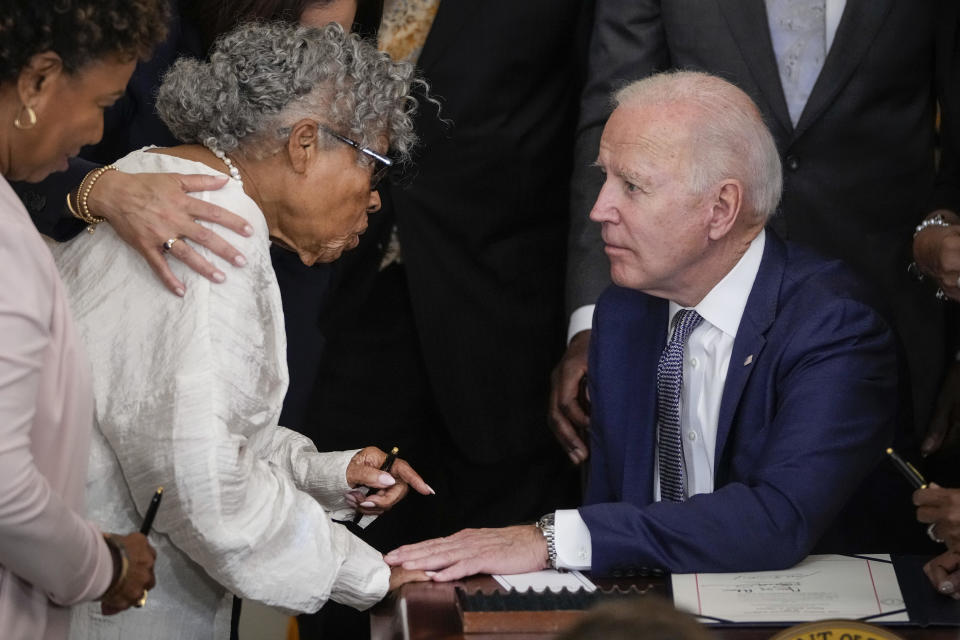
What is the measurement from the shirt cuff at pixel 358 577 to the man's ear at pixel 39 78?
37.5 inches

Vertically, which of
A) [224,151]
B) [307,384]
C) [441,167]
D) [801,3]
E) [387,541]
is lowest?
[387,541]

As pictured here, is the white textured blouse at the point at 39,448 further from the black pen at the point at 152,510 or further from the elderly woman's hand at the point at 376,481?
the elderly woman's hand at the point at 376,481

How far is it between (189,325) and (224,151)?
16.7 inches

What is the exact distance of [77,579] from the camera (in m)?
2.05

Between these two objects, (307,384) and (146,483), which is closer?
(146,483)

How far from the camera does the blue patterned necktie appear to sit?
2932 mm

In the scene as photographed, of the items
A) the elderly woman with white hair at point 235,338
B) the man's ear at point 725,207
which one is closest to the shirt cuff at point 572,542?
the elderly woman with white hair at point 235,338

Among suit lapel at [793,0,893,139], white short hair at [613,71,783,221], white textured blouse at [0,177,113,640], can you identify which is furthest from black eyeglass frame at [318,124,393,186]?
suit lapel at [793,0,893,139]

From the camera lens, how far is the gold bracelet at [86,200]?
8.46 feet

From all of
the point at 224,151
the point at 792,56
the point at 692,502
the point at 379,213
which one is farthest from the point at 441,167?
the point at 692,502

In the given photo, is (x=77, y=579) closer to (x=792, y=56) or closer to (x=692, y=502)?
(x=692, y=502)

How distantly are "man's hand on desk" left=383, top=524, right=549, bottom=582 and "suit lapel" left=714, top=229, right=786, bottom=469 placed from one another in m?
0.49

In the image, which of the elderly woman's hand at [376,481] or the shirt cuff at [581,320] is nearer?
the elderly woman's hand at [376,481]

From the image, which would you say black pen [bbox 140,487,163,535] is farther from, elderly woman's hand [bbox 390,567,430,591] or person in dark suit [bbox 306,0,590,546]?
person in dark suit [bbox 306,0,590,546]
